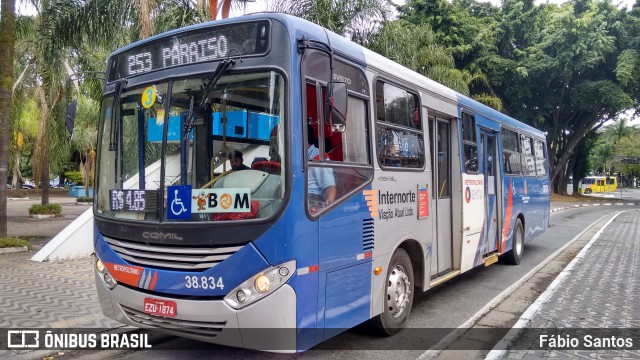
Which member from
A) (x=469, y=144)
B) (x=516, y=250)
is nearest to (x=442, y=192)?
(x=469, y=144)

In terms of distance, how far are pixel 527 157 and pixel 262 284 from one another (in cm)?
914

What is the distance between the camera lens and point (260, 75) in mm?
3951

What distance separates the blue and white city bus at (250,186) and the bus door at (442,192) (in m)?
1.24

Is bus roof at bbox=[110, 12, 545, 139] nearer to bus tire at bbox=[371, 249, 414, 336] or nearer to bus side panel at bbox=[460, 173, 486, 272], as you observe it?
bus side panel at bbox=[460, 173, 486, 272]

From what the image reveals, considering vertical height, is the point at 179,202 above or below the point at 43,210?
above

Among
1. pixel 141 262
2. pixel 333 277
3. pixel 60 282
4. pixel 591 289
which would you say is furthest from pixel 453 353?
pixel 60 282

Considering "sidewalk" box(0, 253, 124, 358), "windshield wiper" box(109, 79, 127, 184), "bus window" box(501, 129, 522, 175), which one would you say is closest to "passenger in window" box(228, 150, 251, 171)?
"windshield wiper" box(109, 79, 127, 184)

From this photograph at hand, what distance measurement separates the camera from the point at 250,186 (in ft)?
12.7

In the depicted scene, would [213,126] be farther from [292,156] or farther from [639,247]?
[639,247]

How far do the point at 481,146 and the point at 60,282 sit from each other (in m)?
7.27

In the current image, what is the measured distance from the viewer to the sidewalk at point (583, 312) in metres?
4.93

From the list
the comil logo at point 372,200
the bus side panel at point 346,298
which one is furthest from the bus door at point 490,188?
the bus side panel at point 346,298

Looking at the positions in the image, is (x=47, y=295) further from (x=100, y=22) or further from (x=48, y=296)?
(x=100, y=22)

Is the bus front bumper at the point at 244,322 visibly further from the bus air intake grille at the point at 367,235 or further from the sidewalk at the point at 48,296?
the sidewalk at the point at 48,296
